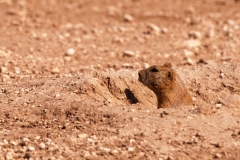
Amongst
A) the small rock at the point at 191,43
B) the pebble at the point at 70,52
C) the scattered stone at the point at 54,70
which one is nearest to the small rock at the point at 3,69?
the scattered stone at the point at 54,70

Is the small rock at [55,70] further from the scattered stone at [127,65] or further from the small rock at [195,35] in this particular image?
the small rock at [195,35]

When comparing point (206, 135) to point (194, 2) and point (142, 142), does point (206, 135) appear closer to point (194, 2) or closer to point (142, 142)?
point (142, 142)

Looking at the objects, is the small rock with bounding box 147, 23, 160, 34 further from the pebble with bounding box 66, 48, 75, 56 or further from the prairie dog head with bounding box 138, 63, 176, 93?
the prairie dog head with bounding box 138, 63, 176, 93

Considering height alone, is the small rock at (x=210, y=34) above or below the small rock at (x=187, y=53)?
above

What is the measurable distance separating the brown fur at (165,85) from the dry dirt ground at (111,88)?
20 cm

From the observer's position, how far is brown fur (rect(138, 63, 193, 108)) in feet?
21.0

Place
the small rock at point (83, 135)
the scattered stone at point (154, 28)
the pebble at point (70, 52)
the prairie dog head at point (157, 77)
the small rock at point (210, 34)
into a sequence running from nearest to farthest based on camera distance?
1. the small rock at point (83, 135)
2. the prairie dog head at point (157, 77)
3. the pebble at point (70, 52)
4. the small rock at point (210, 34)
5. the scattered stone at point (154, 28)

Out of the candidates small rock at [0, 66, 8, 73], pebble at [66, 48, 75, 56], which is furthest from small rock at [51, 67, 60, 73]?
pebble at [66, 48, 75, 56]

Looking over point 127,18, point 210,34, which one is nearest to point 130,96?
point 210,34

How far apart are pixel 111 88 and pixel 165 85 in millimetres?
578

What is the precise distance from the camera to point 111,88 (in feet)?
21.6

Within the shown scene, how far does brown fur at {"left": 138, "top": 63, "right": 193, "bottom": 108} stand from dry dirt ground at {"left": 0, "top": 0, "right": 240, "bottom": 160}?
20 cm

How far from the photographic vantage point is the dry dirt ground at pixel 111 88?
5359 millimetres

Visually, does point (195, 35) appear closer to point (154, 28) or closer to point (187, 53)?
point (154, 28)
